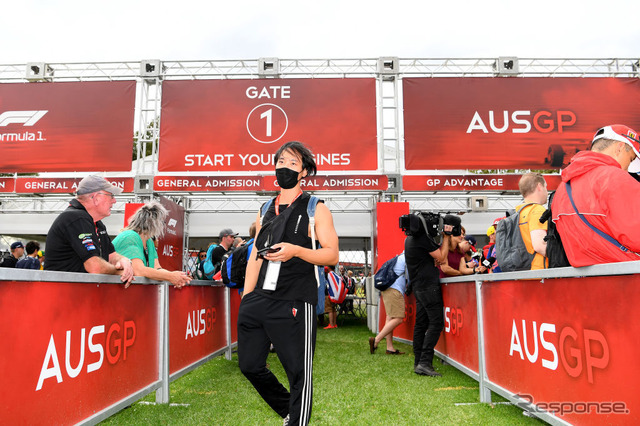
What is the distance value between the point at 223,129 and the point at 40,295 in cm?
879

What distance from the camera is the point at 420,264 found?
554 centimetres

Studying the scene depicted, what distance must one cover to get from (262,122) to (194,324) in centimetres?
671

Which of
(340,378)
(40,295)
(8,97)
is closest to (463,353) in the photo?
(340,378)

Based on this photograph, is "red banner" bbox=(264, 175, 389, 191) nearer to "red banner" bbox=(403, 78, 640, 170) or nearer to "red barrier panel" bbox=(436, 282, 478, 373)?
"red banner" bbox=(403, 78, 640, 170)

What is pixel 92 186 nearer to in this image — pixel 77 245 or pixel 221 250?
pixel 77 245

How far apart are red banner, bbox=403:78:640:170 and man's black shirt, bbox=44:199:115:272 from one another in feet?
28.1

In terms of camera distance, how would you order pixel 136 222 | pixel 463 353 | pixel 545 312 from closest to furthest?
pixel 545 312 < pixel 136 222 < pixel 463 353

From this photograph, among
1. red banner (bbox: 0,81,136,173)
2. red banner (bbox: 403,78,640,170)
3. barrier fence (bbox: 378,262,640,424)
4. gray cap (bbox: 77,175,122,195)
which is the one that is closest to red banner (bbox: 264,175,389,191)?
red banner (bbox: 403,78,640,170)

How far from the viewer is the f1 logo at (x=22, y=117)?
37.1ft

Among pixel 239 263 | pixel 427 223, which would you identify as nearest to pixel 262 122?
pixel 239 263

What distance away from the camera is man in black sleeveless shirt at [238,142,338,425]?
2.49 meters

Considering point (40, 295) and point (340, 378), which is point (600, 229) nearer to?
point (40, 295)

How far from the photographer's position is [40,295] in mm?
2541

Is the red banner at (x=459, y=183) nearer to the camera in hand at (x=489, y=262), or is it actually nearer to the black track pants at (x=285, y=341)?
the camera in hand at (x=489, y=262)
